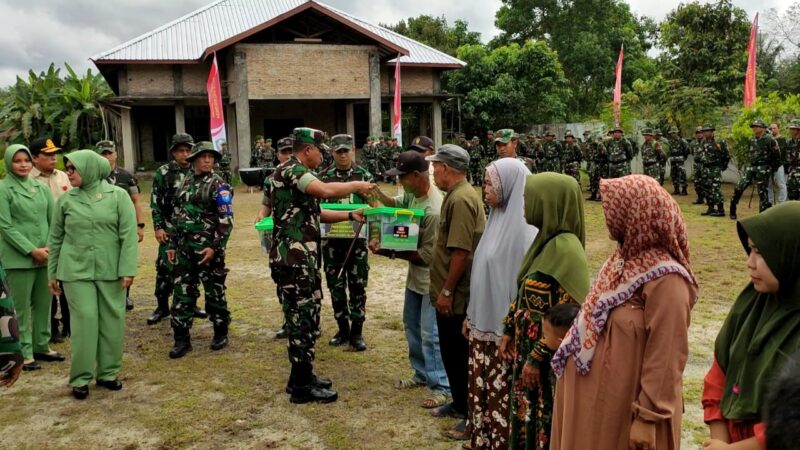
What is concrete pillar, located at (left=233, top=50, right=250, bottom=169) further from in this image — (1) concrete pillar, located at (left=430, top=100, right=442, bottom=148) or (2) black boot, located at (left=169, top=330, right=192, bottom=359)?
(2) black boot, located at (left=169, top=330, right=192, bottom=359)

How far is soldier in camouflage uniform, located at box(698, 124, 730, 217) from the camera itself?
12.9 m

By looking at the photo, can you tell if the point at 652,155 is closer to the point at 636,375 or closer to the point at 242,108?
the point at 242,108

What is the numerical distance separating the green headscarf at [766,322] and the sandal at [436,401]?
2467 millimetres

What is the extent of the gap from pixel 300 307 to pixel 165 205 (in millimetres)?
2689

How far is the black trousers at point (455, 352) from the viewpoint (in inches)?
152

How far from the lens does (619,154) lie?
15172 mm

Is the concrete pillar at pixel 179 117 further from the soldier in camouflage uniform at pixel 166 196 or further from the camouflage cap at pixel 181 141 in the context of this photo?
the camouflage cap at pixel 181 141

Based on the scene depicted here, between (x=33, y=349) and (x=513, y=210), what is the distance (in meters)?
4.41

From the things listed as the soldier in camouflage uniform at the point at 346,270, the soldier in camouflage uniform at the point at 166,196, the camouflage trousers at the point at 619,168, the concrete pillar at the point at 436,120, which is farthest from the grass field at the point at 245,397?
the concrete pillar at the point at 436,120

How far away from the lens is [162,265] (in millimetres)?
6477

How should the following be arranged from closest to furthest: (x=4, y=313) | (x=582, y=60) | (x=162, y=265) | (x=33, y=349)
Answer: (x=4, y=313) < (x=33, y=349) < (x=162, y=265) < (x=582, y=60)

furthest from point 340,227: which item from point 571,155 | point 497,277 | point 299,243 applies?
point 571,155

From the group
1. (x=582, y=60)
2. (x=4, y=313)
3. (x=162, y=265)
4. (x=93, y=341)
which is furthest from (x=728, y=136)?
(x=582, y=60)

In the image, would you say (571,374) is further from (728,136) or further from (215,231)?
(728,136)
